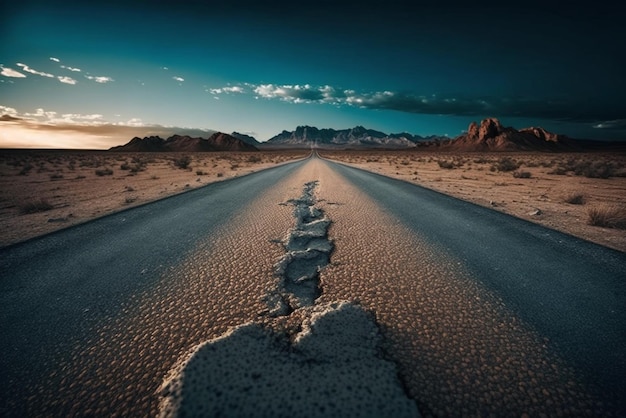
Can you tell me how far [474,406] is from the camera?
1.38 m

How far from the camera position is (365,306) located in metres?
2.25

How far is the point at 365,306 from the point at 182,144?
163704 millimetres

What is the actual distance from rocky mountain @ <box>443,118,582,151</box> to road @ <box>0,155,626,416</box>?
12966 centimetres

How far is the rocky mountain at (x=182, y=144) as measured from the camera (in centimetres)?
13562

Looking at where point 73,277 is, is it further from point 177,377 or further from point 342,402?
point 342,402

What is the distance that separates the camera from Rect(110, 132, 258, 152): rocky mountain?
136 meters

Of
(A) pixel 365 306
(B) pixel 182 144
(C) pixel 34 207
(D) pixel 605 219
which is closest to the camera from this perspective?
(A) pixel 365 306

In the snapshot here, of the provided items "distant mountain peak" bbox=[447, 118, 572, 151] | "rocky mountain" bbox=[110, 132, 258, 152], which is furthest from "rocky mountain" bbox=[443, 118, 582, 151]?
"rocky mountain" bbox=[110, 132, 258, 152]

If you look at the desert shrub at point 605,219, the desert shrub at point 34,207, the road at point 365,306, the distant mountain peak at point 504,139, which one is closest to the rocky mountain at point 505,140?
the distant mountain peak at point 504,139

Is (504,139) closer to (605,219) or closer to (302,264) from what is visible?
(605,219)

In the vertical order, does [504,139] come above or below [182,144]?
above

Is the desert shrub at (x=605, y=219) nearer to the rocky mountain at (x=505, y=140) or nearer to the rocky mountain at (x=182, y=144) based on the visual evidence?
the rocky mountain at (x=505, y=140)

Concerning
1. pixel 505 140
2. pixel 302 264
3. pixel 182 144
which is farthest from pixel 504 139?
pixel 182 144

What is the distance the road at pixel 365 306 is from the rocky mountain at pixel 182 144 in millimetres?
144869
